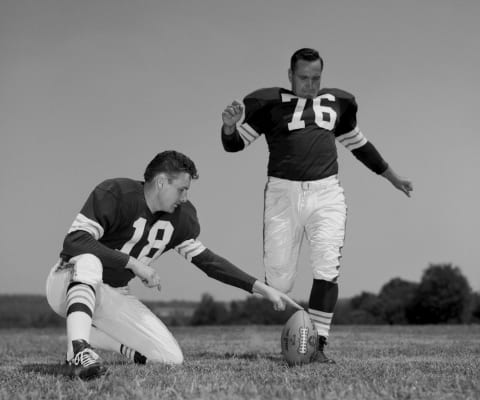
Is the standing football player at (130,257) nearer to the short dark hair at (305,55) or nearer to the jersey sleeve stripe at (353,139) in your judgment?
the short dark hair at (305,55)

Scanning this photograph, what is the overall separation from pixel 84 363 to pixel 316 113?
3.21 meters

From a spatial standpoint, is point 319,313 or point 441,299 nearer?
point 319,313

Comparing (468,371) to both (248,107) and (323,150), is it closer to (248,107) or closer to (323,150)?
(323,150)

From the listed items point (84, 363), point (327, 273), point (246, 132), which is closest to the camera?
point (84, 363)

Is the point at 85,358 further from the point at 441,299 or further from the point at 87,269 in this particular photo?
the point at 441,299

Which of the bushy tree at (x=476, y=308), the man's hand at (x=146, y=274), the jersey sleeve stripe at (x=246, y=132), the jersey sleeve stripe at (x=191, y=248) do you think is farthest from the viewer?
the bushy tree at (x=476, y=308)

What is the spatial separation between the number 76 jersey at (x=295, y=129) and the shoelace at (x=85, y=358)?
2.62 meters

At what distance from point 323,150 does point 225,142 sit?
3.07 feet

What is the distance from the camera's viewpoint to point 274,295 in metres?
4.88

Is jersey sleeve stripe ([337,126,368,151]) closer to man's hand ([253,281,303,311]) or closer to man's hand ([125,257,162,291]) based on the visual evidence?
man's hand ([253,281,303,311])

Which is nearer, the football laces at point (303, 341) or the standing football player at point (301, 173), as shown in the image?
the football laces at point (303, 341)

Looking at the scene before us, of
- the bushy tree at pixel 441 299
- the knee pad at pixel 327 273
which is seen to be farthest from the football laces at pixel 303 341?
the bushy tree at pixel 441 299

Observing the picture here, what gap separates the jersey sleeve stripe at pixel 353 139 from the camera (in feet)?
21.4

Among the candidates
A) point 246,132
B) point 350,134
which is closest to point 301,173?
point 246,132
